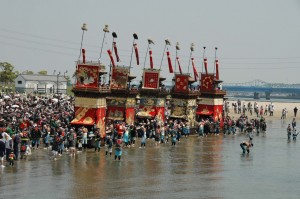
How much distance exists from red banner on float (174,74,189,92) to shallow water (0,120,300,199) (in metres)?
13.7

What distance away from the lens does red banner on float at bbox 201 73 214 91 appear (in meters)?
58.8

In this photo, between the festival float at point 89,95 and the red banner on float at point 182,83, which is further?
the red banner on float at point 182,83

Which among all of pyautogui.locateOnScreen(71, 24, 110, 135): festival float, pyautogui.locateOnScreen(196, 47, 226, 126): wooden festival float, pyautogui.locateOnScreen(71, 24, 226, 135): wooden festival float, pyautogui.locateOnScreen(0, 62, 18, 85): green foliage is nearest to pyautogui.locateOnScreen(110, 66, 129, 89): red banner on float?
pyautogui.locateOnScreen(71, 24, 226, 135): wooden festival float

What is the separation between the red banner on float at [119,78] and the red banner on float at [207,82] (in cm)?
1298

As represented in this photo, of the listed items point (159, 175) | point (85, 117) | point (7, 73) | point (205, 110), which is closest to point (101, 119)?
point (85, 117)

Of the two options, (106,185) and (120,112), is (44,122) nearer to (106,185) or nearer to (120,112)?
(120,112)

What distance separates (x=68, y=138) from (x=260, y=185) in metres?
11.9

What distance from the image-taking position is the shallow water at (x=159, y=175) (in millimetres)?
24344

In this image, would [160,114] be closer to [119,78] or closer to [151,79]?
[151,79]

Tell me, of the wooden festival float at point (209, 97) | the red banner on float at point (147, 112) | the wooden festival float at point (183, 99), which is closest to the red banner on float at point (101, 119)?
the red banner on float at point (147, 112)

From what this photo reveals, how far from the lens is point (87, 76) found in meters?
40.1

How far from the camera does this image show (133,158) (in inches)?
1375

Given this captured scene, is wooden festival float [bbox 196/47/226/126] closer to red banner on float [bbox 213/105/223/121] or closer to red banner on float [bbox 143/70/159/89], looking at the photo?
red banner on float [bbox 213/105/223/121]

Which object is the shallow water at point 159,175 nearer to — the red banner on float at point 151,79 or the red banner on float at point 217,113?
the red banner on float at point 151,79
